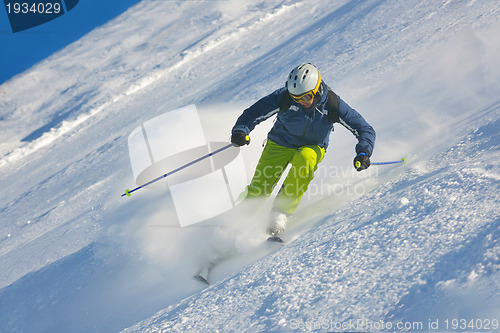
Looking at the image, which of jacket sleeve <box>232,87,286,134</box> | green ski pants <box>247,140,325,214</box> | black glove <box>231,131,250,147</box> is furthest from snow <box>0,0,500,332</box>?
jacket sleeve <box>232,87,286,134</box>

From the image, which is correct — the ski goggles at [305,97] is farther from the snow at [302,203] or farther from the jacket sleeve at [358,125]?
the snow at [302,203]

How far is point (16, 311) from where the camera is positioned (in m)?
3.84

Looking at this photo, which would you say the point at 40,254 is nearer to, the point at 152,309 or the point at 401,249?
the point at 152,309

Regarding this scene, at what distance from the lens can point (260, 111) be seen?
384 cm

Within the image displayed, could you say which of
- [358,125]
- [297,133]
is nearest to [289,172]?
[297,133]

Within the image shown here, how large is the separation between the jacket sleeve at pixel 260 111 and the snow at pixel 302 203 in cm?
87

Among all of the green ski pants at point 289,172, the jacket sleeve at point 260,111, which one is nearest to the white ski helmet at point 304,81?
the jacket sleeve at point 260,111

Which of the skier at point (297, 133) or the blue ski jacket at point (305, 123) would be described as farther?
the blue ski jacket at point (305, 123)

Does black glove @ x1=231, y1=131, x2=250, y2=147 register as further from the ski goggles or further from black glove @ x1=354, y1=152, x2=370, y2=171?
black glove @ x1=354, y1=152, x2=370, y2=171

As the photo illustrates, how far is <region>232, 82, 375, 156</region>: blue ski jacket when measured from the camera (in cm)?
356

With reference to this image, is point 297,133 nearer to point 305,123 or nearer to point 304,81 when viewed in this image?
point 305,123

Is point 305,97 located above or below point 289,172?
above

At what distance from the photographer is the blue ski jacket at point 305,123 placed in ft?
11.7

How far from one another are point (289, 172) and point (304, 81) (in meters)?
0.79
